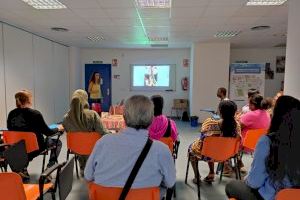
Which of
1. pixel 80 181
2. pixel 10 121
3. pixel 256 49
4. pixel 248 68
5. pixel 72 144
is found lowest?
pixel 80 181

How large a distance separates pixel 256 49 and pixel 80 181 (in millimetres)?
7755

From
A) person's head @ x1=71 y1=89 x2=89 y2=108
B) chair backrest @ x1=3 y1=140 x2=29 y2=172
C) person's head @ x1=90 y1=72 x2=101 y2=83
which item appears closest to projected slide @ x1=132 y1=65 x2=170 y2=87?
person's head @ x1=90 y1=72 x2=101 y2=83

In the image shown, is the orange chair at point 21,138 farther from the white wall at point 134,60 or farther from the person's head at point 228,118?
the white wall at point 134,60

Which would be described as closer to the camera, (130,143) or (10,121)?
(130,143)

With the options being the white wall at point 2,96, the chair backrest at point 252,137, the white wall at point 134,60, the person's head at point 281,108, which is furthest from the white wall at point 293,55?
the white wall at point 134,60

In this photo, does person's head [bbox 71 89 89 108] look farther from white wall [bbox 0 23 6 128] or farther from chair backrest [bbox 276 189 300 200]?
white wall [bbox 0 23 6 128]

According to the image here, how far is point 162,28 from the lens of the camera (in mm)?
5852

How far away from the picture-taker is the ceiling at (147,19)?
4.11m

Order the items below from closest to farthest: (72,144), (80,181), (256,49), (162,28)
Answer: (72,144) → (80,181) → (162,28) → (256,49)

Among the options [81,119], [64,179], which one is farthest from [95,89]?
[64,179]

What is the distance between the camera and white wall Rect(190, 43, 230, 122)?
7.91 metres

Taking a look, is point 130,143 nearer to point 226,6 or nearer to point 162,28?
point 226,6

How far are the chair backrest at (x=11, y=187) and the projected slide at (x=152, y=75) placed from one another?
8005mm

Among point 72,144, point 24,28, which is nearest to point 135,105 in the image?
point 72,144
